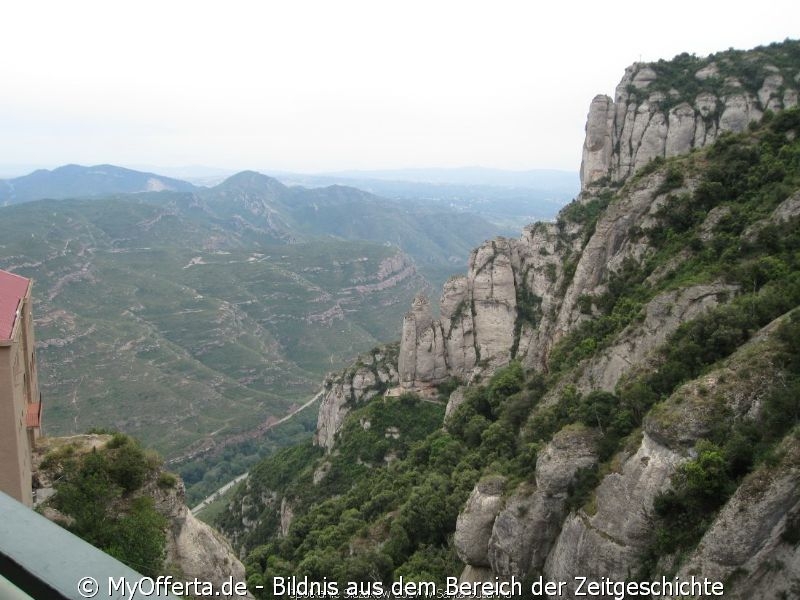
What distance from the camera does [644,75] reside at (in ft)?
213

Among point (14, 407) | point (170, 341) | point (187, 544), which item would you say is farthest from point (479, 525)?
point (170, 341)

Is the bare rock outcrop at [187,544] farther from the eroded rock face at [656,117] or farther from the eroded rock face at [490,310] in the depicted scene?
the eroded rock face at [656,117]

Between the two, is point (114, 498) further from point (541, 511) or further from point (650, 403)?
point (650, 403)

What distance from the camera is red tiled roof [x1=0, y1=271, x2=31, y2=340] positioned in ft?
50.7

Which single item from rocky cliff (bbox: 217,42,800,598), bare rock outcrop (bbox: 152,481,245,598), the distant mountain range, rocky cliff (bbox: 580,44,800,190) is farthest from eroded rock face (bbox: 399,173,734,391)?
the distant mountain range

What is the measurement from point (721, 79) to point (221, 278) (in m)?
163

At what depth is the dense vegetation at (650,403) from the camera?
54.1 feet

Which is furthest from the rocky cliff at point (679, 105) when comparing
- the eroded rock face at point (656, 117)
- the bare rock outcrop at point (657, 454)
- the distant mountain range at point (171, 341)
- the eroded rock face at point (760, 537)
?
the distant mountain range at point (171, 341)

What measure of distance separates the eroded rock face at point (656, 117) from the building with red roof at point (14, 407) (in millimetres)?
55655

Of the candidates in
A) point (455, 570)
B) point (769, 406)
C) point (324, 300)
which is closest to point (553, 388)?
point (455, 570)

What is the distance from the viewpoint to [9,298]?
58.0ft

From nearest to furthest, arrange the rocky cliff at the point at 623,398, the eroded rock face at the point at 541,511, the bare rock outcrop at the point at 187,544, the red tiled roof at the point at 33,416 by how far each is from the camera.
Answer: the rocky cliff at the point at 623,398
the red tiled roof at the point at 33,416
the bare rock outcrop at the point at 187,544
the eroded rock face at the point at 541,511

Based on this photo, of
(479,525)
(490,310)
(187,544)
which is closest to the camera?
(187,544)

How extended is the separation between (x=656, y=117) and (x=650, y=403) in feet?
158
